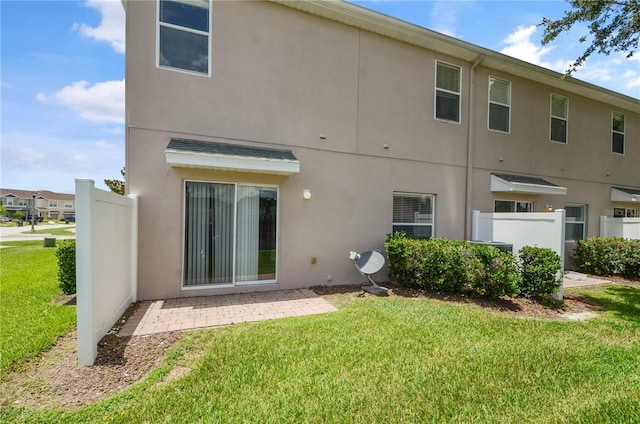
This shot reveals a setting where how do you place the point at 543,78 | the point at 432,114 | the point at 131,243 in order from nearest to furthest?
the point at 131,243
the point at 432,114
the point at 543,78

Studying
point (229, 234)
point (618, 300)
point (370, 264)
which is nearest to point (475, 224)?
point (618, 300)

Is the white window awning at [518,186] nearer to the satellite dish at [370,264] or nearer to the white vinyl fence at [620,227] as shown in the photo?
the white vinyl fence at [620,227]

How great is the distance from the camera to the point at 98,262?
4.38m

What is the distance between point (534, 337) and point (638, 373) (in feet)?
4.01

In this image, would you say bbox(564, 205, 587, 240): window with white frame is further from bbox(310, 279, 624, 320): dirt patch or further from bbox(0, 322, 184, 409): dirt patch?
bbox(0, 322, 184, 409): dirt patch

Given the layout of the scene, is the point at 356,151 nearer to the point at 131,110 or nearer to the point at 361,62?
the point at 361,62

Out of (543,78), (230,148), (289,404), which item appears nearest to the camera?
(289,404)

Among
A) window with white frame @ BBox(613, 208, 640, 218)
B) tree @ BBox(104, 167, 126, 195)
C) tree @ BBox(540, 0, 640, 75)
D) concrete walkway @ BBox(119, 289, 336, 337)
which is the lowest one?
concrete walkway @ BBox(119, 289, 336, 337)

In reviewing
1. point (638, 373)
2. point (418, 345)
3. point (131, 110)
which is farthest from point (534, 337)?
point (131, 110)

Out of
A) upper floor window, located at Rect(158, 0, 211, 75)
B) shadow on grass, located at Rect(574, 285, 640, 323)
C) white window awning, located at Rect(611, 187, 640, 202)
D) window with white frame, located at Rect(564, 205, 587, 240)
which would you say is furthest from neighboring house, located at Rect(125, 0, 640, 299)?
white window awning, located at Rect(611, 187, 640, 202)

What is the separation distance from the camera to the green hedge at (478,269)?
6.80m

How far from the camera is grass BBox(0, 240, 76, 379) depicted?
432 cm

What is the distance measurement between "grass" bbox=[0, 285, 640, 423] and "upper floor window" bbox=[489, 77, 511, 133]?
7456 millimetres

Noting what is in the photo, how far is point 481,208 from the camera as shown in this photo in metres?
10.4
